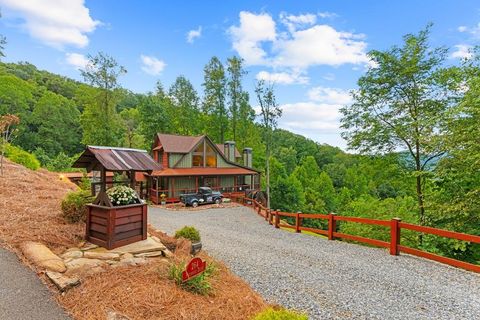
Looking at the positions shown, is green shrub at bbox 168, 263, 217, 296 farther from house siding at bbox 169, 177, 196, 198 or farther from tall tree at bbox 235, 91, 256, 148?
tall tree at bbox 235, 91, 256, 148

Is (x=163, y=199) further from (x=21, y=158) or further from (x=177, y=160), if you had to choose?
(x=21, y=158)

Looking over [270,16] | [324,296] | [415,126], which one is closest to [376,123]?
[415,126]

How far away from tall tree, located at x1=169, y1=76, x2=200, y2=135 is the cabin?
26.4ft

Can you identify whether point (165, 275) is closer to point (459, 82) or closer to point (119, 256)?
point (119, 256)

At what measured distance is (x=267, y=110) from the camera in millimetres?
18312

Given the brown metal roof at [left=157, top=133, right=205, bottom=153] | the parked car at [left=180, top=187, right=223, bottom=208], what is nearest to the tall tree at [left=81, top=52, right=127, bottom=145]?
the brown metal roof at [left=157, top=133, right=205, bottom=153]

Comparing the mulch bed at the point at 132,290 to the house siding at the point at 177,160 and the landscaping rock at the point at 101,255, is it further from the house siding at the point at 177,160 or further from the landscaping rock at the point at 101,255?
the house siding at the point at 177,160

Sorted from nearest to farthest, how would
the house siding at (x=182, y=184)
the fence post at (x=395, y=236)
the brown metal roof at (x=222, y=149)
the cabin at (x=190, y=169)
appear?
the fence post at (x=395, y=236)
the cabin at (x=190, y=169)
the house siding at (x=182, y=184)
the brown metal roof at (x=222, y=149)

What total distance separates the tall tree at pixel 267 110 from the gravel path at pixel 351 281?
11087 millimetres

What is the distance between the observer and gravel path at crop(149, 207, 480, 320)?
12.5 feet

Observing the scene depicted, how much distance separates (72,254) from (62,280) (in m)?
0.84

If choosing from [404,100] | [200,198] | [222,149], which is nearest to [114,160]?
[404,100]

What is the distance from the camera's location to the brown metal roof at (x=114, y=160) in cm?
481

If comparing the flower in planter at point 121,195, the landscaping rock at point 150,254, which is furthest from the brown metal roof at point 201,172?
the landscaping rock at point 150,254
